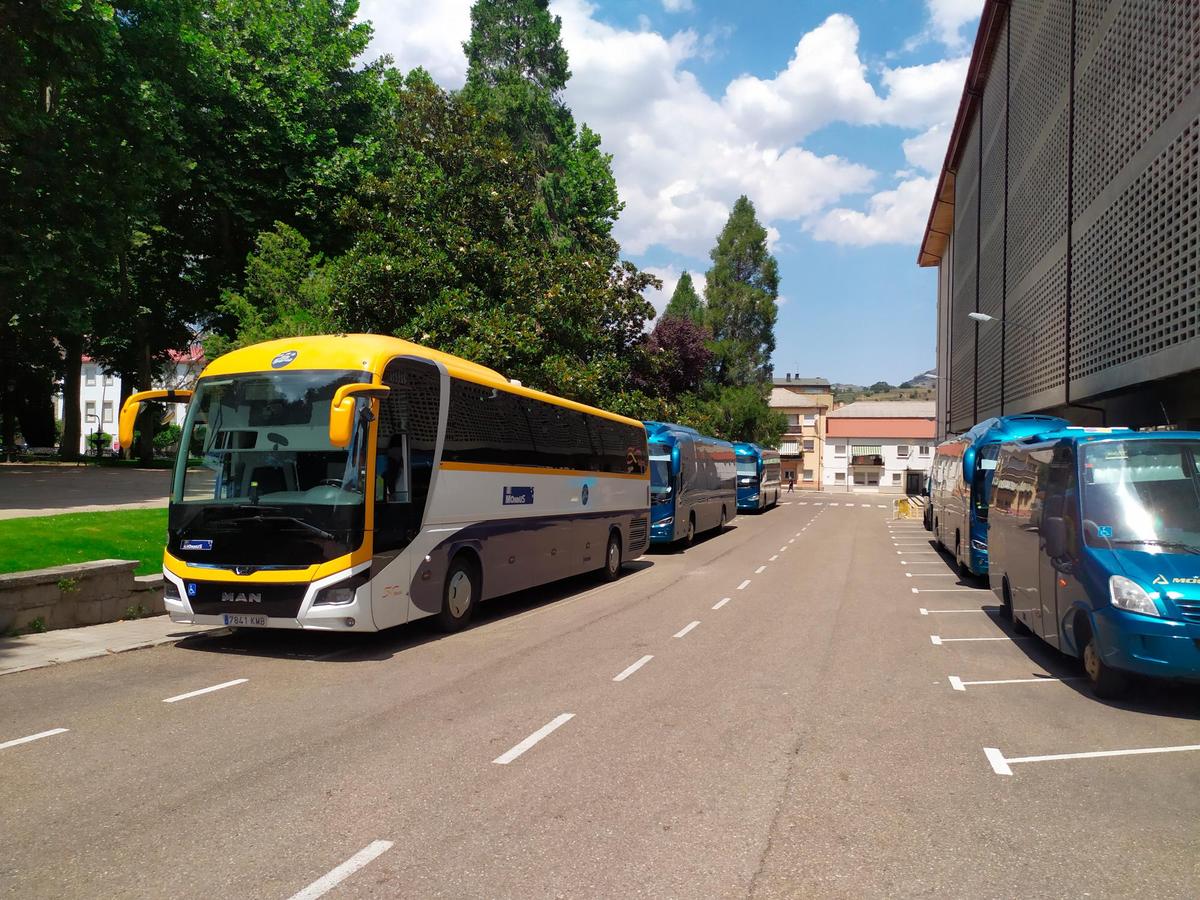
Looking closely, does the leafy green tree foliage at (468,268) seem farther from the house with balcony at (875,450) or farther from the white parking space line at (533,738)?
→ the house with balcony at (875,450)

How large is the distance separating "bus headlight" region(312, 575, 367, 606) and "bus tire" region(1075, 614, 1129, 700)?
22.2 ft

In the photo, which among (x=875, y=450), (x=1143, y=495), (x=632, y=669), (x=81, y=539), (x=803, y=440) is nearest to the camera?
(x=1143, y=495)

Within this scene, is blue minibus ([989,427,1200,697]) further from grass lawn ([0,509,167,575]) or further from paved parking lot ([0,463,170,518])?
paved parking lot ([0,463,170,518])

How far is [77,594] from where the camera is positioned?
33.6 feet

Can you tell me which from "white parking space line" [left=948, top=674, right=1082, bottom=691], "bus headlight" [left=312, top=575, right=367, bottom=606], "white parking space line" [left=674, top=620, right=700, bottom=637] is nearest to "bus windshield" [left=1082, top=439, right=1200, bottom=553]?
"white parking space line" [left=948, top=674, right=1082, bottom=691]

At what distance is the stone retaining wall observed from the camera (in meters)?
9.55

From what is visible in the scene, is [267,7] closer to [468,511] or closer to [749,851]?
[468,511]

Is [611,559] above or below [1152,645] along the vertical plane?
below

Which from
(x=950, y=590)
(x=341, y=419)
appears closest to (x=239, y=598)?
(x=341, y=419)

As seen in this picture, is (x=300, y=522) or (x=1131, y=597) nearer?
(x=1131, y=597)

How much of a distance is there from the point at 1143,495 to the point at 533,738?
580cm

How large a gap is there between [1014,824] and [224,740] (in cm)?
496

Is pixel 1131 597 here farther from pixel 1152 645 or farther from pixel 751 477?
pixel 751 477

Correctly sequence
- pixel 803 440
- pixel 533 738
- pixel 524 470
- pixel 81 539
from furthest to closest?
pixel 803 440 → pixel 524 470 → pixel 81 539 → pixel 533 738
